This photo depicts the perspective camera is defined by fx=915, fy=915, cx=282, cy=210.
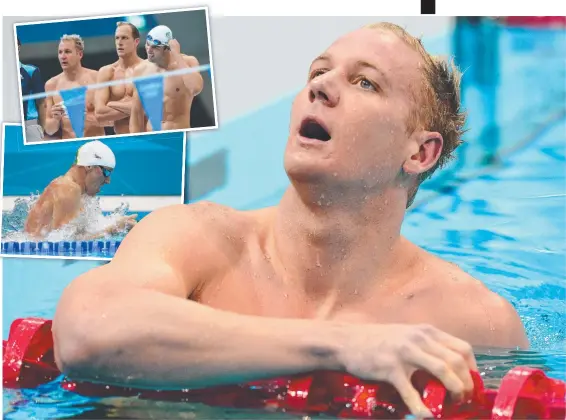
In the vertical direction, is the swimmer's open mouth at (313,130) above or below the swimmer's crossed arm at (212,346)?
above

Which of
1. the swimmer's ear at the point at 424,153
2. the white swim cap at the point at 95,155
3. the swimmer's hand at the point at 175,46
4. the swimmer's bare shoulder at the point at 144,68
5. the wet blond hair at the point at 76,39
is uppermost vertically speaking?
the wet blond hair at the point at 76,39

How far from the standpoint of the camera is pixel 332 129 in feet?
5.70

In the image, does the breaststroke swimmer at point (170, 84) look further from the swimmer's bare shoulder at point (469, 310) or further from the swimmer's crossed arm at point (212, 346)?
the swimmer's crossed arm at point (212, 346)

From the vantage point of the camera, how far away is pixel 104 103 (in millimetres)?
2986

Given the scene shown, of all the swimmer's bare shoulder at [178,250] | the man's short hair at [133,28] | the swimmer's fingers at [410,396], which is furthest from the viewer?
the man's short hair at [133,28]

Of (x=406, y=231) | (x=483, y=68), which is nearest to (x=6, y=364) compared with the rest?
(x=406, y=231)

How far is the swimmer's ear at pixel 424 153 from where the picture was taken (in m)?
1.86

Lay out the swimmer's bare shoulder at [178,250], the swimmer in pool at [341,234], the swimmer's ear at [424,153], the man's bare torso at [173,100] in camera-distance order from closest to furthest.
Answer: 1. the swimmer's bare shoulder at [178,250]
2. the swimmer in pool at [341,234]
3. the swimmer's ear at [424,153]
4. the man's bare torso at [173,100]

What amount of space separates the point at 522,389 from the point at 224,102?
6.56 feet

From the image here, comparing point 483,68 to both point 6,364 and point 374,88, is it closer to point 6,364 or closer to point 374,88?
point 374,88

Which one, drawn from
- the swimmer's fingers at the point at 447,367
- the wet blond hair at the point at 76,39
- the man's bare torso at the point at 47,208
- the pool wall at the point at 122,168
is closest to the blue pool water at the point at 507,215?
the man's bare torso at the point at 47,208

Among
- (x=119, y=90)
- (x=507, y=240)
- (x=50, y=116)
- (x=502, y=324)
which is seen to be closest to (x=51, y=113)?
(x=50, y=116)

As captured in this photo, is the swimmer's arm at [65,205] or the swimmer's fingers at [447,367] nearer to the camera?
the swimmer's fingers at [447,367]

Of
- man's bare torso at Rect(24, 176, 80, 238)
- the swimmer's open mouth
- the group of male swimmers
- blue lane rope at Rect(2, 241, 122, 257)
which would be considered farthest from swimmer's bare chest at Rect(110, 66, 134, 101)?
the swimmer's open mouth
